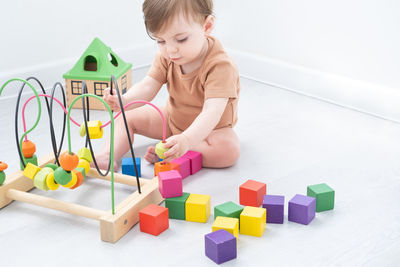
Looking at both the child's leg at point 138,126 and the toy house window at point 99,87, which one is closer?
the child's leg at point 138,126

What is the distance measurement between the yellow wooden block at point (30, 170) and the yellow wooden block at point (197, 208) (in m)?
0.33

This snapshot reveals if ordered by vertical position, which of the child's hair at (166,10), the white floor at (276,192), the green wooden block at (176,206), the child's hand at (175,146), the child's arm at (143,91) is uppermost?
the child's hair at (166,10)

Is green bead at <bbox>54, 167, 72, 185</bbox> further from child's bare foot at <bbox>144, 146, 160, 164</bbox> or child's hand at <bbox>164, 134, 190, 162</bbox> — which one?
child's bare foot at <bbox>144, 146, 160, 164</bbox>

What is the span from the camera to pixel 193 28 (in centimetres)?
123

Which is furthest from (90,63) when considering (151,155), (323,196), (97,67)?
(323,196)

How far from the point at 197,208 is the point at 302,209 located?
218 millimetres

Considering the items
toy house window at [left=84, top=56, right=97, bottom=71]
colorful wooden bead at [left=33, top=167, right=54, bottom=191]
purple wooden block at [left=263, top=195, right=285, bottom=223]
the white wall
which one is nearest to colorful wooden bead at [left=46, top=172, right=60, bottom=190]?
colorful wooden bead at [left=33, top=167, right=54, bottom=191]

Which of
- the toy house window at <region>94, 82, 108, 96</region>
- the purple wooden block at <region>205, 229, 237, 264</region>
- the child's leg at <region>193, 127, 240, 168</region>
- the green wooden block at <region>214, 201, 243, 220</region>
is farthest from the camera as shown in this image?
the toy house window at <region>94, 82, 108, 96</region>

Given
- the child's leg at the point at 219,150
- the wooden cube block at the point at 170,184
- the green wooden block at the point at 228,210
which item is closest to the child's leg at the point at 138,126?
the child's leg at the point at 219,150

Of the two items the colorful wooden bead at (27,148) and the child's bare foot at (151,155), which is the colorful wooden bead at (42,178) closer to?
the colorful wooden bead at (27,148)

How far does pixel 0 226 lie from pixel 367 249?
0.75 m

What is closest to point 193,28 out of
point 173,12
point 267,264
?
point 173,12

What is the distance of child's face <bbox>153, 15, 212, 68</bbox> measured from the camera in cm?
120

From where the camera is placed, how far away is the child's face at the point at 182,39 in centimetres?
120
